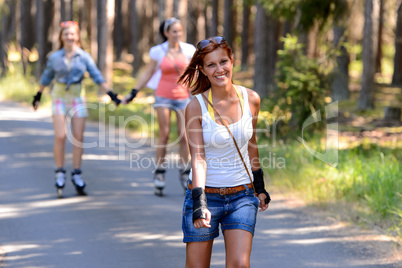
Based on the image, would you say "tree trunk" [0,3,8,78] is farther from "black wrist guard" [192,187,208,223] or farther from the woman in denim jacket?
"black wrist guard" [192,187,208,223]

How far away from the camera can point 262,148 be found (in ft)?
33.8

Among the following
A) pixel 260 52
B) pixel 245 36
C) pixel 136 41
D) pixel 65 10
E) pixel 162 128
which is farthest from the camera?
pixel 245 36

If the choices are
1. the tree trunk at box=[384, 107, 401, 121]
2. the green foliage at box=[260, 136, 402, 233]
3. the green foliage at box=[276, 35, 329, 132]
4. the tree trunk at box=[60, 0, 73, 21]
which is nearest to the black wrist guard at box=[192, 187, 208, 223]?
the green foliage at box=[260, 136, 402, 233]

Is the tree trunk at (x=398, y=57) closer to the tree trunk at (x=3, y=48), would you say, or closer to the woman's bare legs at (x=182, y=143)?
the tree trunk at (x=3, y=48)

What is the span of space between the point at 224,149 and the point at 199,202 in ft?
1.39

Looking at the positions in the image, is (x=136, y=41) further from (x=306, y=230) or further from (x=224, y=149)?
(x=224, y=149)

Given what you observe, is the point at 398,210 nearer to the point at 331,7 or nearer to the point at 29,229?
the point at 29,229

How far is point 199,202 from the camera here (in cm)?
366

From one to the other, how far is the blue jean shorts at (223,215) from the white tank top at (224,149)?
0.31 feet

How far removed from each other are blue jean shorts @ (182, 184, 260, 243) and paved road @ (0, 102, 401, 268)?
5.78 feet

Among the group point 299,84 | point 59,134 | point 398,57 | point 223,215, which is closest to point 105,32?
point 299,84

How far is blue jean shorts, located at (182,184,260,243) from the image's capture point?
3748 mm

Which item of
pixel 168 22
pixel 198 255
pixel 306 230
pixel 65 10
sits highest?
pixel 65 10

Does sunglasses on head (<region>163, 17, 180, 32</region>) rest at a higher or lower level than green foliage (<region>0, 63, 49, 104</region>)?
higher
